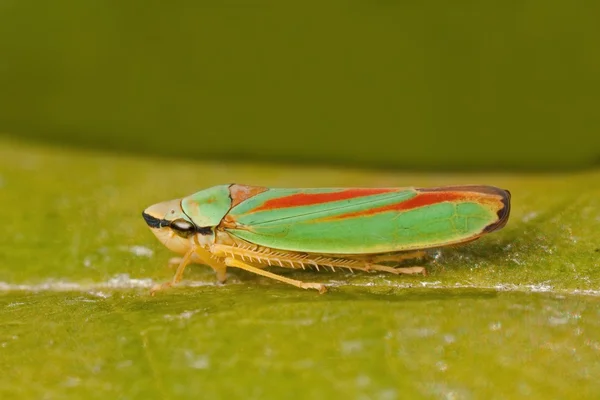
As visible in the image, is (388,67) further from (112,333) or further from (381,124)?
(112,333)

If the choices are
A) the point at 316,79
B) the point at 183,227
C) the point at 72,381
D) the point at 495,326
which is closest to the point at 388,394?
the point at 495,326

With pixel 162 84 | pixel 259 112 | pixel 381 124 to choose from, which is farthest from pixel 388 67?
pixel 162 84

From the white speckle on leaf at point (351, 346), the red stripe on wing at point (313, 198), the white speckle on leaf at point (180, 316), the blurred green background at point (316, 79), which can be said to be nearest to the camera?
the white speckle on leaf at point (351, 346)

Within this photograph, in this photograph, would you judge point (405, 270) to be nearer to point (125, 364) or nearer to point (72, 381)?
point (125, 364)

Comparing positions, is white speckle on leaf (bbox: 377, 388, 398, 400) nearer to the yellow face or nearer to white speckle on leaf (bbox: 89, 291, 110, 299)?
white speckle on leaf (bbox: 89, 291, 110, 299)

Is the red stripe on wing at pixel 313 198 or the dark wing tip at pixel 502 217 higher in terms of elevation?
the red stripe on wing at pixel 313 198

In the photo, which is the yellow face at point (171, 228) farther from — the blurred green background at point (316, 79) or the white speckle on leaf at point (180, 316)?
the blurred green background at point (316, 79)

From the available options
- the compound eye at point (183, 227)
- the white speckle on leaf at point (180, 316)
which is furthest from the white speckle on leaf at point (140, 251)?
the white speckle on leaf at point (180, 316)
